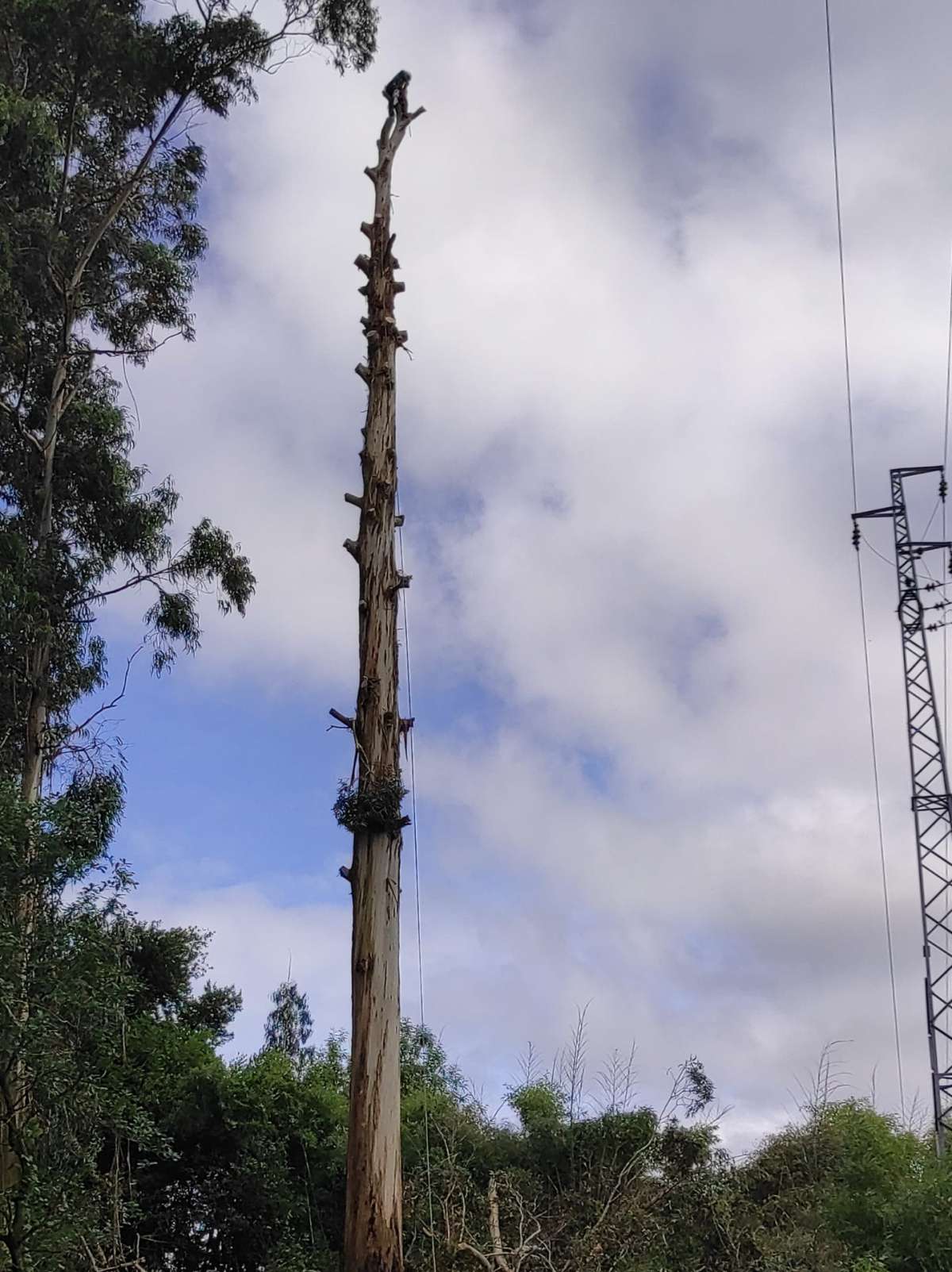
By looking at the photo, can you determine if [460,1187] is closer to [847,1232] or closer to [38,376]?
[847,1232]

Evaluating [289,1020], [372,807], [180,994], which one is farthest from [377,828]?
[289,1020]

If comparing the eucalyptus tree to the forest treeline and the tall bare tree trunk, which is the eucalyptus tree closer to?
the forest treeline

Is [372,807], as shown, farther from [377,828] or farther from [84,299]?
[84,299]

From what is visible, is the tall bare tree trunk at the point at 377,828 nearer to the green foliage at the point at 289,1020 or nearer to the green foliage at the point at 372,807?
the green foliage at the point at 372,807

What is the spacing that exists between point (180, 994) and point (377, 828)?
8.86 metres

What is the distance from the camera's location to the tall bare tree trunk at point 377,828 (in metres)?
4.61

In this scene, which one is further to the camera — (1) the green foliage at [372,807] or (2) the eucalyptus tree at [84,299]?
(2) the eucalyptus tree at [84,299]

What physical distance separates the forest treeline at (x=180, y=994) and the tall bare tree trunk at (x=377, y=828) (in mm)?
2970

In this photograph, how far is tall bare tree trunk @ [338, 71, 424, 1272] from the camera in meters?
4.61

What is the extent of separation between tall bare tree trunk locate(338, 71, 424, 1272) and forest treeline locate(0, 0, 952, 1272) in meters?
2.97

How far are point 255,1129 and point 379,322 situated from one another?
8.03m

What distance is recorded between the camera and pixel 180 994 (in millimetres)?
12875

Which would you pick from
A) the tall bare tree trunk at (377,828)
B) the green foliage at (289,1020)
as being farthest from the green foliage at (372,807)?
the green foliage at (289,1020)

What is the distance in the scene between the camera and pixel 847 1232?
29.1 ft
